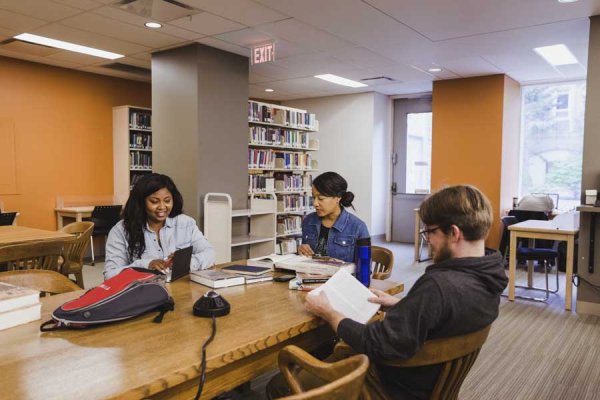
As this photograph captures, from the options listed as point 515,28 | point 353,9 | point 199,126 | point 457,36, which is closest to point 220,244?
point 199,126

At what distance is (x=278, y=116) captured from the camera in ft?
21.0

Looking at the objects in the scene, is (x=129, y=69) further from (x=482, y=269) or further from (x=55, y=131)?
(x=482, y=269)

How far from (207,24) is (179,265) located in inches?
122

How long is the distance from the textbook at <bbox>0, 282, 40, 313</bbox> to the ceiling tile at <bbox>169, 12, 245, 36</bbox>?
10.7ft

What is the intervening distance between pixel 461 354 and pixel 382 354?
0.24 m

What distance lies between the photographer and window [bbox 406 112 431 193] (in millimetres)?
Answer: 8656

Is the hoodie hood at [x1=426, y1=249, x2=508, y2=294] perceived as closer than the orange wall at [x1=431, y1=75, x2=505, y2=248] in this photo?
Yes

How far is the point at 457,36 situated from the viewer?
15.9 feet

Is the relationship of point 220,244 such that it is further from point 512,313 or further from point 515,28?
point 515,28

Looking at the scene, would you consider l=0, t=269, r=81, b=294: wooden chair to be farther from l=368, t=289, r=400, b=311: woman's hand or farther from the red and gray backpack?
l=368, t=289, r=400, b=311: woman's hand

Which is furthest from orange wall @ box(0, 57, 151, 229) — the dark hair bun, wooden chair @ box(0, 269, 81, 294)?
the dark hair bun

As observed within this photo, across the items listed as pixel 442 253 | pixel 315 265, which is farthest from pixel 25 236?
pixel 442 253

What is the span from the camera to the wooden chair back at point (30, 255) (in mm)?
2789

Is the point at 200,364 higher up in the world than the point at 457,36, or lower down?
lower down
